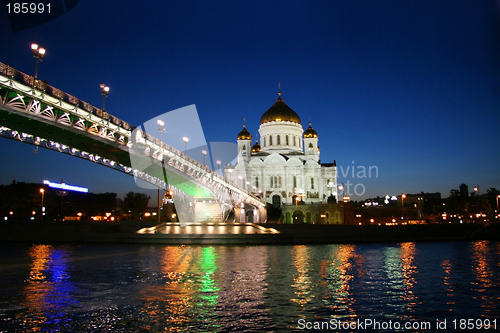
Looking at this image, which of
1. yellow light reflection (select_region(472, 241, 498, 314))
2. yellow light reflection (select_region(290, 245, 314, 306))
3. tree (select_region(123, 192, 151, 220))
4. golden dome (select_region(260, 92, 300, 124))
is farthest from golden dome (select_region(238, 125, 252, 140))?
yellow light reflection (select_region(290, 245, 314, 306))

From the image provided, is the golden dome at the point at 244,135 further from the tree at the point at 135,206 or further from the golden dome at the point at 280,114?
the tree at the point at 135,206

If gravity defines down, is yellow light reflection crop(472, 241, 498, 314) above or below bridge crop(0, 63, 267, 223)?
below

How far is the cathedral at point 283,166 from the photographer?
9025cm

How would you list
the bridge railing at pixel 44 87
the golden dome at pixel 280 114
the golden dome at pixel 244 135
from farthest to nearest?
the golden dome at pixel 244 135 → the golden dome at pixel 280 114 → the bridge railing at pixel 44 87

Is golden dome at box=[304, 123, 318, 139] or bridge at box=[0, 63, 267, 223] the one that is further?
golden dome at box=[304, 123, 318, 139]

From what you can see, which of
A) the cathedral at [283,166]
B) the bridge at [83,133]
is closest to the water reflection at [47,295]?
the bridge at [83,133]

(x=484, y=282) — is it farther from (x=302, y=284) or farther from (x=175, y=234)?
(x=175, y=234)

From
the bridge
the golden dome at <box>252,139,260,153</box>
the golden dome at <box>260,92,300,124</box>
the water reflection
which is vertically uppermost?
the golden dome at <box>260,92,300,124</box>

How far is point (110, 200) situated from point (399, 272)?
74580 millimetres

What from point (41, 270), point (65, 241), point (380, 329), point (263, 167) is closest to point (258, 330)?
point (380, 329)

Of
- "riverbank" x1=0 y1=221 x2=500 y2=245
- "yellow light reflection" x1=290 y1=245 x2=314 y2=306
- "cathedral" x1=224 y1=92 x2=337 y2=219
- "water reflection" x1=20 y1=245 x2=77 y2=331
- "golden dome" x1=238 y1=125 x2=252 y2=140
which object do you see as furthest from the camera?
"golden dome" x1=238 y1=125 x2=252 y2=140

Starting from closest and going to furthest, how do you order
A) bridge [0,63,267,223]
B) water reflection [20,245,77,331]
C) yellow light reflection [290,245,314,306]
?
water reflection [20,245,77,331]
yellow light reflection [290,245,314,306]
bridge [0,63,267,223]

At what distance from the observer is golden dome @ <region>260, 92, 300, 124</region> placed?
318ft

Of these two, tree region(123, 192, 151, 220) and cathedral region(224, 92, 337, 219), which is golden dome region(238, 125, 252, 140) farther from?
tree region(123, 192, 151, 220)
